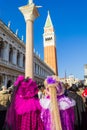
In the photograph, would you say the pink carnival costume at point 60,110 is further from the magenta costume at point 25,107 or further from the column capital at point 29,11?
the column capital at point 29,11

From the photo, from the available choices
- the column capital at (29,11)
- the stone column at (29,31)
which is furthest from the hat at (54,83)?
the column capital at (29,11)

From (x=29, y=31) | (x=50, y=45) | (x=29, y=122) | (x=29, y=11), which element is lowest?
(x=29, y=122)

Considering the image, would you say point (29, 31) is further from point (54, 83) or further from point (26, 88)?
point (54, 83)

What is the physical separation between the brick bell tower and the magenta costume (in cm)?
5986

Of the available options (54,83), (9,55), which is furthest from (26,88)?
(9,55)

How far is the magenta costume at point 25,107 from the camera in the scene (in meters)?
3.26

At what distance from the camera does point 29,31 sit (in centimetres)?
961

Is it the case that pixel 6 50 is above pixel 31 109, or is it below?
above

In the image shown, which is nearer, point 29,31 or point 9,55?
point 29,31

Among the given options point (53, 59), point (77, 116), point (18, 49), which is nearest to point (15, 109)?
point (77, 116)

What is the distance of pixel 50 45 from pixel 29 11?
191 ft

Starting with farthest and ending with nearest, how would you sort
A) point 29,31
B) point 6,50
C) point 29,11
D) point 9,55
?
point 9,55 → point 6,50 → point 29,31 → point 29,11

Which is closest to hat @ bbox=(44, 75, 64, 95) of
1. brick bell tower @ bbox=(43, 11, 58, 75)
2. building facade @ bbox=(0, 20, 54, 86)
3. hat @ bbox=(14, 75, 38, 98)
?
hat @ bbox=(14, 75, 38, 98)

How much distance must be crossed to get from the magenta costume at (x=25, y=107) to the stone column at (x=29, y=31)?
5778 mm
